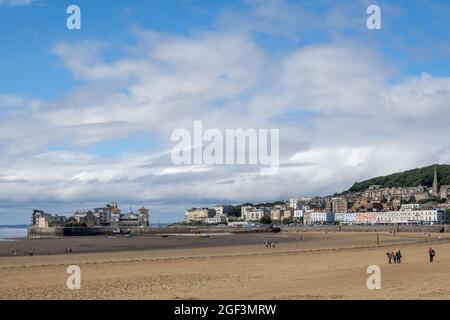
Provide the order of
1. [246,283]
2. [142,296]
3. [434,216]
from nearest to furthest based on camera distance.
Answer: [142,296] < [246,283] < [434,216]

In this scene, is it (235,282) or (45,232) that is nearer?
(235,282)

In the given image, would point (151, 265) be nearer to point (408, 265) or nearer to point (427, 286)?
point (408, 265)

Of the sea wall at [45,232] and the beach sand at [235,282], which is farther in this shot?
the sea wall at [45,232]

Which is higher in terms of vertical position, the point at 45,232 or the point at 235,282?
the point at 235,282

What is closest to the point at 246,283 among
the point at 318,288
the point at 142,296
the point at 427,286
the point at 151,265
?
the point at 318,288

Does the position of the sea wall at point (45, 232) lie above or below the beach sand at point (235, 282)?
below

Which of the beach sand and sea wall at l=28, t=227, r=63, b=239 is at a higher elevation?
the beach sand

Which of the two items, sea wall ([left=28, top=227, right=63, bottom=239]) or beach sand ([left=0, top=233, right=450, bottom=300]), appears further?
sea wall ([left=28, top=227, right=63, bottom=239])
